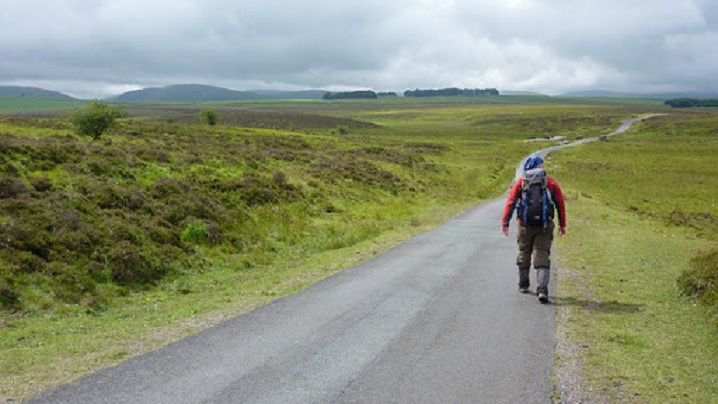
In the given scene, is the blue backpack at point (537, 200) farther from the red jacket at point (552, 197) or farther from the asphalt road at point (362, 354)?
the asphalt road at point (362, 354)

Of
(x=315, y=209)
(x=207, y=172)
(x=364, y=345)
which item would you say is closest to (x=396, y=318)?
(x=364, y=345)

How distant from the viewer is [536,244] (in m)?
9.76

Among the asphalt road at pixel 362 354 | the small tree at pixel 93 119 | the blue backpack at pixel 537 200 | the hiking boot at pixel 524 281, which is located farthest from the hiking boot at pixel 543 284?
the small tree at pixel 93 119

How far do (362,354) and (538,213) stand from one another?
445cm

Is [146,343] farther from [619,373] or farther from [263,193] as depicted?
[263,193]

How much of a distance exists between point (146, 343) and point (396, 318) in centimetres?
368

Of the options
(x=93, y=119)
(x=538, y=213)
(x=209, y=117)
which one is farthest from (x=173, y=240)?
(x=209, y=117)

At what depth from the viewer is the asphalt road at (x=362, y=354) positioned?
18.7 feet

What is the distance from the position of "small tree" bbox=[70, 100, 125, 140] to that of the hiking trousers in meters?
31.7

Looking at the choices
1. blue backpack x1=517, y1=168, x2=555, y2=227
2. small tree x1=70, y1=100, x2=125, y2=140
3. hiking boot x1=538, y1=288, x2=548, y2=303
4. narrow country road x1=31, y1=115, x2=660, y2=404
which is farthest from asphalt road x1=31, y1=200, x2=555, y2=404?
small tree x1=70, y1=100, x2=125, y2=140

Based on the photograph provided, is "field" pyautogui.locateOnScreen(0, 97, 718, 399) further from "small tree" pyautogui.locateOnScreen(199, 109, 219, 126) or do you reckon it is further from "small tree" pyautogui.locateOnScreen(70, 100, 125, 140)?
"small tree" pyautogui.locateOnScreen(199, 109, 219, 126)

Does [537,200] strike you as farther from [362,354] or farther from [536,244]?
[362,354]

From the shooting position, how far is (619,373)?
20.4ft

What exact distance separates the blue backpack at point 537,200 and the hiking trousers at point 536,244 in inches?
6.5
